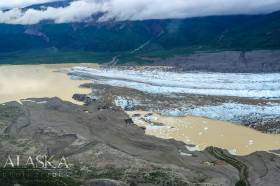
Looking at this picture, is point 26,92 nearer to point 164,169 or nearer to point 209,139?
point 209,139

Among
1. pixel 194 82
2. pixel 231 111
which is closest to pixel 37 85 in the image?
pixel 194 82

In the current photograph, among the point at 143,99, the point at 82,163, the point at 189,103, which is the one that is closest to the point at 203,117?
the point at 189,103

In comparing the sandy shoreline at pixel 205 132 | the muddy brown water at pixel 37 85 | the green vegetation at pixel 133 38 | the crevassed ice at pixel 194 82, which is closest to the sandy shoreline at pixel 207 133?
the sandy shoreline at pixel 205 132

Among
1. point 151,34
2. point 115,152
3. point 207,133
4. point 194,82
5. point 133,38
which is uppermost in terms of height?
point 151,34

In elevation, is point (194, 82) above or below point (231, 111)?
above

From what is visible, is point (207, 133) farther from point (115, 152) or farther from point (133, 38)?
point (133, 38)

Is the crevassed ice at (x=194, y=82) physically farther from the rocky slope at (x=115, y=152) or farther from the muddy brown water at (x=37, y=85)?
the rocky slope at (x=115, y=152)

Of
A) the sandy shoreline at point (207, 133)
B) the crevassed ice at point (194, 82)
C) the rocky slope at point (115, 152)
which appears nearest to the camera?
the rocky slope at point (115, 152)

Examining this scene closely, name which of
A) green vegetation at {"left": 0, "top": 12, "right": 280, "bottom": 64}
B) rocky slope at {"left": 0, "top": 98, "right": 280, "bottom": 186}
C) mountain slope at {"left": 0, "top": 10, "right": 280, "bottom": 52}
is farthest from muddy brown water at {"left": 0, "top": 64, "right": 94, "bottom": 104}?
mountain slope at {"left": 0, "top": 10, "right": 280, "bottom": 52}

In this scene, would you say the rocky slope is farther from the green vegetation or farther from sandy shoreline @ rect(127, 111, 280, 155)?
the green vegetation
